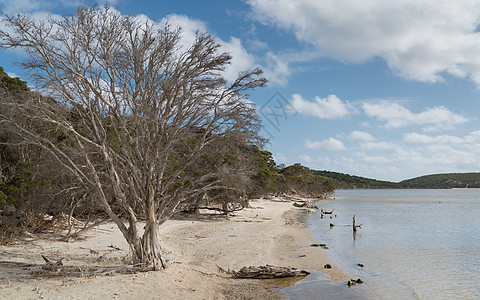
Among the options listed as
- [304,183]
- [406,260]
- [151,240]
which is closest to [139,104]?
[151,240]

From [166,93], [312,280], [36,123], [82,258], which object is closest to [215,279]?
[312,280]

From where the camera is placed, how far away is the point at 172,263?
11.0 meters

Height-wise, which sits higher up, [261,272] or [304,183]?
[304,183]

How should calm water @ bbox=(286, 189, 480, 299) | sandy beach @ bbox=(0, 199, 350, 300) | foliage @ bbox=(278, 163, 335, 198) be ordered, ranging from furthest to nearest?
foliage @ bbox=(278, 163, 335, 198) → calm water @ bbox=(286, 189, 480, 299) → sandy beach @ bbox=(0, 199, 350, 300)

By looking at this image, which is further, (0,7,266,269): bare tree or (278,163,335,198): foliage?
(278,163,335,198): foliage

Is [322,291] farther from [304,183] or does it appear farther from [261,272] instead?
[304,183]

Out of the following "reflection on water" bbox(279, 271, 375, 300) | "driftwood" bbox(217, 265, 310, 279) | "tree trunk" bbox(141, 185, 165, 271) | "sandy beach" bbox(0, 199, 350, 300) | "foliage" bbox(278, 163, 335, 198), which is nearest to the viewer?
"sandy beach" bbox(0, 199, 350, 300)

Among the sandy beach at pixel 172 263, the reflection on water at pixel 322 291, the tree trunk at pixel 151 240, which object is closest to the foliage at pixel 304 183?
the sandy beach at pixel 172 263

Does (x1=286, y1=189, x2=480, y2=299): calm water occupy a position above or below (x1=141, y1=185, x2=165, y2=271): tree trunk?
below

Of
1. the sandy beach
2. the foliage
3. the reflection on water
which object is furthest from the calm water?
the foliage

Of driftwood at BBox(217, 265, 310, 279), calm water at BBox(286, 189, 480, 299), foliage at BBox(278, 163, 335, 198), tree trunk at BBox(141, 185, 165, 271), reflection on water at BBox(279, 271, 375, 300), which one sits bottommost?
calm water at BBox(286, 189, 480, 299)

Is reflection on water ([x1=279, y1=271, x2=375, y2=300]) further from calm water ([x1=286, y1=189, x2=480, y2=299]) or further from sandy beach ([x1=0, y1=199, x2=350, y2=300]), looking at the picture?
sandy beach ([x1=0, y1=199, x2=350, y2=300])

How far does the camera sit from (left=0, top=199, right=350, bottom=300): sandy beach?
834 centimetres

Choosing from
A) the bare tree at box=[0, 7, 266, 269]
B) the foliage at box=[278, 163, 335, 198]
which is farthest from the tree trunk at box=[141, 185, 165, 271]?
the foliage at box=[278, 163, 335, 198]
